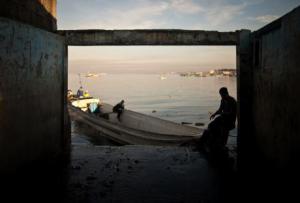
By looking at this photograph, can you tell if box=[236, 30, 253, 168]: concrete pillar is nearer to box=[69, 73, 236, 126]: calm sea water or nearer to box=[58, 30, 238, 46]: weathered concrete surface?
box=[58, 30, 238, 46]: weathered concrete surface

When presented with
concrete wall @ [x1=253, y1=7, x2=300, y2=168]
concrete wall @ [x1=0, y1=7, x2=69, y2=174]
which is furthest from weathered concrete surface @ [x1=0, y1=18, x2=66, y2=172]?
concrete wall @ [x1=253, y1=7, x2=300, y2=168]

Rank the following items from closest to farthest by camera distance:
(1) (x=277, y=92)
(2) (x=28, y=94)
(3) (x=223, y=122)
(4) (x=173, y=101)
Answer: (1) (x=277, y=92), (2) (x=28, y=94), (3) (x=223, y=122), (4) (x=173, y=101)

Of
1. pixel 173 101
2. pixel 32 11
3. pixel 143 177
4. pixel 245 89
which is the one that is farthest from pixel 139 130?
pixel 173 101

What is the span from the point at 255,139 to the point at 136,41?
393 centimetres

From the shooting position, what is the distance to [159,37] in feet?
23.1

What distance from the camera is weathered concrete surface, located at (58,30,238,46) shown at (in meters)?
7.01

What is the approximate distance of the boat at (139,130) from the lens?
459 inches

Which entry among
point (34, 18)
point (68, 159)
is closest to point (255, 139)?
point (68, 159)

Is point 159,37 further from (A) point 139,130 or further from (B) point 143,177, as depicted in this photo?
(A) point 139,130

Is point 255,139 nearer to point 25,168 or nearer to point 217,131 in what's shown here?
point 217,131

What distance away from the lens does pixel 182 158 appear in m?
7.34

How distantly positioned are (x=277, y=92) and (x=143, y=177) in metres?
3.21

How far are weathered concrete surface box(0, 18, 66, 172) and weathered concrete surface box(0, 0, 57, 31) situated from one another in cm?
35

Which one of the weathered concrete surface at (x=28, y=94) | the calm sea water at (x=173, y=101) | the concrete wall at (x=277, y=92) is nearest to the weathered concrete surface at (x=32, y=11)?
the weathered concrete surface at (x=28, y=94)
